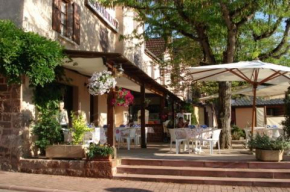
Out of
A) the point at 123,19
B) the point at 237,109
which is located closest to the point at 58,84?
the point at 123,19

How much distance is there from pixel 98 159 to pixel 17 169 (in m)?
2.28

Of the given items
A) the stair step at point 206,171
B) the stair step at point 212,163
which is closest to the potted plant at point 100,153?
the stair step at point 206,171

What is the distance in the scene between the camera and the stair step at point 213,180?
7.41m

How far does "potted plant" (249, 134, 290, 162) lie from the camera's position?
26.9 feet

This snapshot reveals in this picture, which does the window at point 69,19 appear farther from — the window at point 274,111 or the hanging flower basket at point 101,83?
the window at point 274,111

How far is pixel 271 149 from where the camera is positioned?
8250mm

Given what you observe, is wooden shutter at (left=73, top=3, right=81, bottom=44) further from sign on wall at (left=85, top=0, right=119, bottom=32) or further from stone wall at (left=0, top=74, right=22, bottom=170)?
stone wall at (left=0, top=74, right=22, bottom=170)

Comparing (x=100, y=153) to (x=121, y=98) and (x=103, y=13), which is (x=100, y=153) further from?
(x=103, y=13)

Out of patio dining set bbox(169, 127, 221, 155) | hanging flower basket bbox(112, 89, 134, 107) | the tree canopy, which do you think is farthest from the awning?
patio dining set bbox(169, 127, 221, 155)

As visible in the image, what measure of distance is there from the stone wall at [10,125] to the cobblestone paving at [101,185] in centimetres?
74

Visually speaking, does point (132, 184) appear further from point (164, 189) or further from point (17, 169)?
point (17, 169)

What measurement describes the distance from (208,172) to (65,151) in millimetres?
3748

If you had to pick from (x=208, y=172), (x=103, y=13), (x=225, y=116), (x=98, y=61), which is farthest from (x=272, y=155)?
(x=103, y=13)

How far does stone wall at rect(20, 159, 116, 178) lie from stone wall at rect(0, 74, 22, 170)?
381 mm
